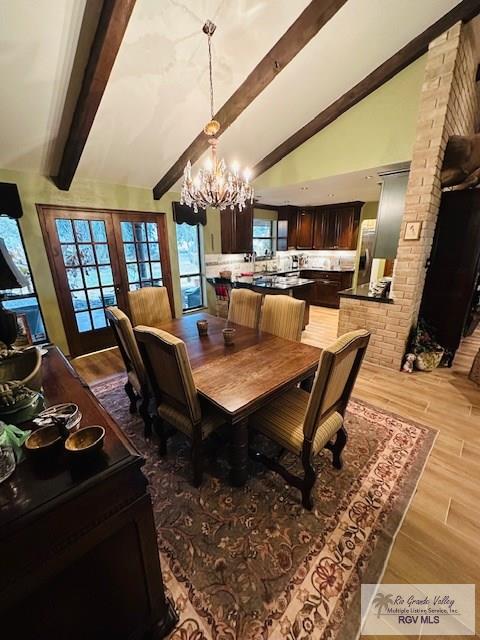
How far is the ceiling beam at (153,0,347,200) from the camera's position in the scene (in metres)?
2.07

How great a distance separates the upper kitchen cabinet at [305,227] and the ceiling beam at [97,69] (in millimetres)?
5103

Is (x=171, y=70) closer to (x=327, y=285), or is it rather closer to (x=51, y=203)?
(x=51, y=203)

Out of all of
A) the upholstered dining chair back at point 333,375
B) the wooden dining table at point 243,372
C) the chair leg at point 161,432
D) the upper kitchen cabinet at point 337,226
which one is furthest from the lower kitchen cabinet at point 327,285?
the chair leg at point 161,432

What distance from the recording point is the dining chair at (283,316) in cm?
234

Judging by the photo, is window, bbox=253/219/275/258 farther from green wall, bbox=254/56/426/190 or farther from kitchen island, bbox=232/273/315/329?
green wall, bbox=254/56/426/190

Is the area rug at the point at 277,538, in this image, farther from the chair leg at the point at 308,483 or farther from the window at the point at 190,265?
the window at the point at 190,265

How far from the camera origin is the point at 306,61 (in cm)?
252

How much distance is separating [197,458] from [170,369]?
627 mm

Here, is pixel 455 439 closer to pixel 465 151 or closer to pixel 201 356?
pixel 201 356

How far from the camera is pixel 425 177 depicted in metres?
2.62

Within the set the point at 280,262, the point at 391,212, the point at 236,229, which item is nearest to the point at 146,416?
the point at 391,212

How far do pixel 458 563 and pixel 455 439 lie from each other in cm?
104

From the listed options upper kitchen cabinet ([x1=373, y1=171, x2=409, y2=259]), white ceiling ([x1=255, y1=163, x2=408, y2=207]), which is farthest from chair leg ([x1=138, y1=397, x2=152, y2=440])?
white ceiling ([x1=255, y1=163, x2=408, y2=207])

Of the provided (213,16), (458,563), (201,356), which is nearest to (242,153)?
(213,16)
